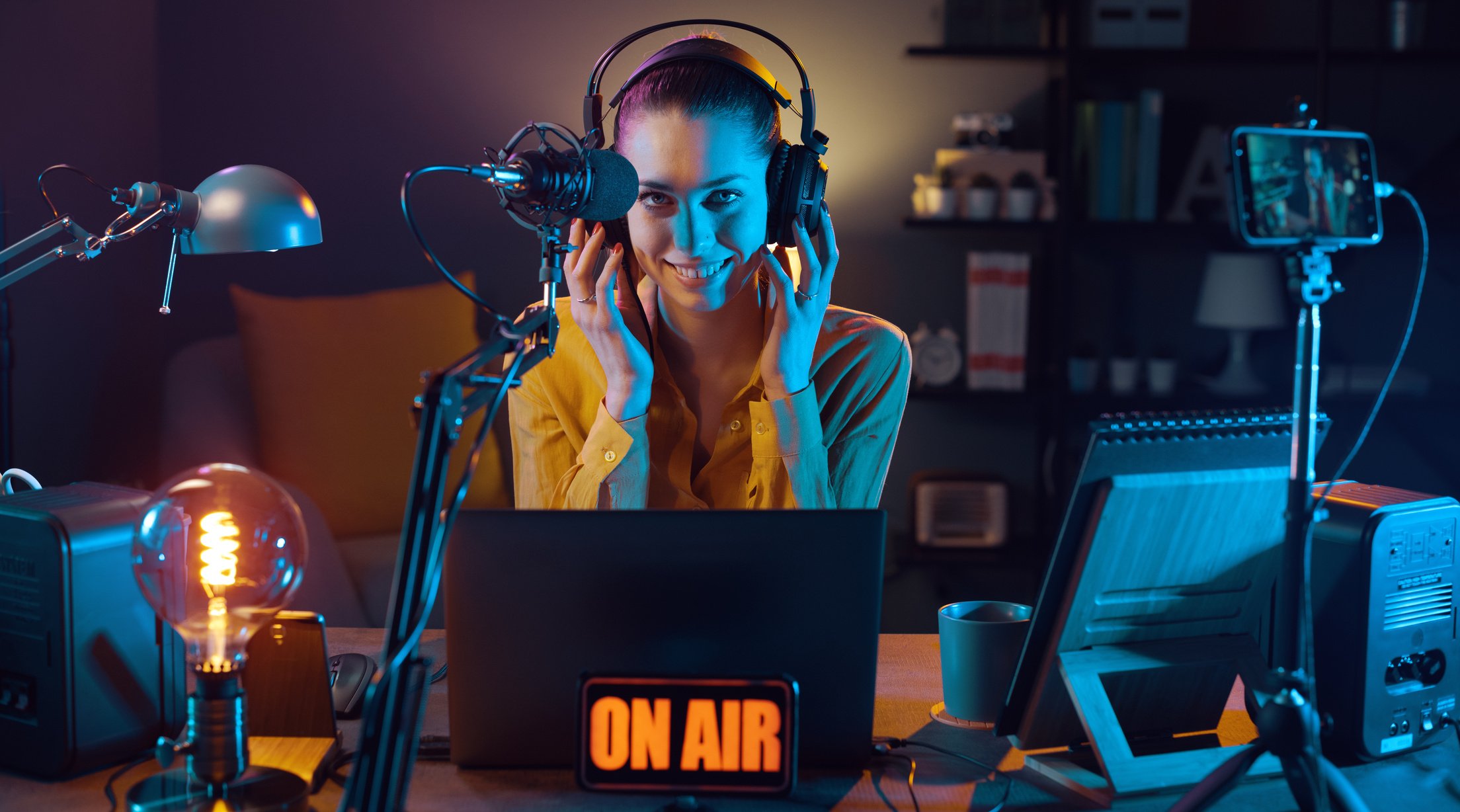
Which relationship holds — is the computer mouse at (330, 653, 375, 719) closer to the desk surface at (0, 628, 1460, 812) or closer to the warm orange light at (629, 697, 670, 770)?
the desk surface at (0, 628, 1460, 812)

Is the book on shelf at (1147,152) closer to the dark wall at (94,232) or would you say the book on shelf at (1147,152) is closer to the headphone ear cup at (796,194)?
the headphone ear cup at (796,194)

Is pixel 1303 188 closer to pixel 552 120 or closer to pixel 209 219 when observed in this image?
pixel 209 219

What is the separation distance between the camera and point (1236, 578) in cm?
106

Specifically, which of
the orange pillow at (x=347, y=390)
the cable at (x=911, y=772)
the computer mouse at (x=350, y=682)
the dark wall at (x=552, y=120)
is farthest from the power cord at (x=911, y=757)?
the dark wall at (x=552, y=120)

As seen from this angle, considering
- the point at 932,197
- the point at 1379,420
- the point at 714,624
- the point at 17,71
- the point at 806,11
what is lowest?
the point at 1379,420

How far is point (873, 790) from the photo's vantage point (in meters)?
0.98

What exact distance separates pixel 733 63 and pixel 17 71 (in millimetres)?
1629

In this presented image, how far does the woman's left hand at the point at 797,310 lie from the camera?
1.58 meters

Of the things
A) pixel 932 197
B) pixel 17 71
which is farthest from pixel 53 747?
pixel 932 197

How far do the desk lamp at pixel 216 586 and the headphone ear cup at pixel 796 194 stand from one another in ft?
2.86

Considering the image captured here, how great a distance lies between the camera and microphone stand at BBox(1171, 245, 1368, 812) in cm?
84

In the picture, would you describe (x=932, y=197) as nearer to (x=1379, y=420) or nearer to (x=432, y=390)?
(x=1379, y=420)

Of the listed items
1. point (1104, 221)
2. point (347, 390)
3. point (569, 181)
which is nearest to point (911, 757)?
point (569, 181)

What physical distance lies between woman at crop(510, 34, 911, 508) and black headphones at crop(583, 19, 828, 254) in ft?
0.05
